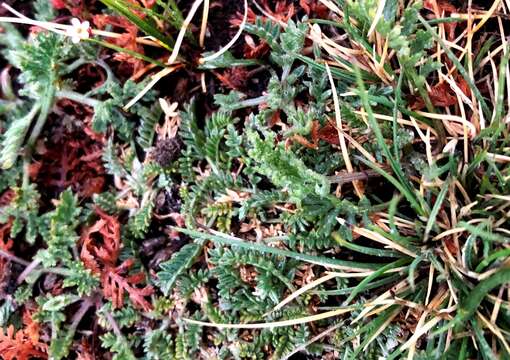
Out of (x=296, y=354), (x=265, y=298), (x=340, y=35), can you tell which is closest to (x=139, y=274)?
(x=265, y=298)

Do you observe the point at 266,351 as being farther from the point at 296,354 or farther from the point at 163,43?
the point at 163,43

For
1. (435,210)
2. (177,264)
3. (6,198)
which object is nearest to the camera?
(435,210)

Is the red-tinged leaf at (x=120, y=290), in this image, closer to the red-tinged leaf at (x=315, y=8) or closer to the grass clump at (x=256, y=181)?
the grass clump at (x=256, y=181)

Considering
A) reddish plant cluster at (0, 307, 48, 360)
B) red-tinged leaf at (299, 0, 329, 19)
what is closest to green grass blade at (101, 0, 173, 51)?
red-tinged leaf at (299, 0, 329, 19)

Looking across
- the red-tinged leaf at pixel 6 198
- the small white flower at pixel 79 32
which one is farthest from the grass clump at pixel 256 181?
the small white flower at pixel 79 32

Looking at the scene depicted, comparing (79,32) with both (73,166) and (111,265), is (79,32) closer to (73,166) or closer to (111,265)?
(73,166)

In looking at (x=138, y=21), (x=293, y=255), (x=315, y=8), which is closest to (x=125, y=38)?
(x=138, y=21)

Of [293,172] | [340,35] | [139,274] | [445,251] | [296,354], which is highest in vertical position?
[340,35]

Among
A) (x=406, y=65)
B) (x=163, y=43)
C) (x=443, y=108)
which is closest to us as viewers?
(x=406, y=65)
